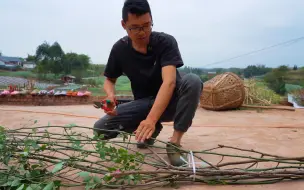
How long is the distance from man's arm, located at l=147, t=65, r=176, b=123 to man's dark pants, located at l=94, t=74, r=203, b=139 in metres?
0.17

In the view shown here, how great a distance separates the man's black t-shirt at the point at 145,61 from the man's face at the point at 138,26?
0.16 metres

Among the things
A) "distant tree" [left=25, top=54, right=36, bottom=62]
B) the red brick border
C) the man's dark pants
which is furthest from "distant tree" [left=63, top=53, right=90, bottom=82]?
the man's dark pants

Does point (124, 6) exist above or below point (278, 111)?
above

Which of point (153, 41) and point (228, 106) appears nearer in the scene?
point (153, 41)

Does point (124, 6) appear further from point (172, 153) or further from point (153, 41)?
point (172, 153)

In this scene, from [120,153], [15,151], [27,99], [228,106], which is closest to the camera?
[120,153]

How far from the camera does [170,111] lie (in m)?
2.03

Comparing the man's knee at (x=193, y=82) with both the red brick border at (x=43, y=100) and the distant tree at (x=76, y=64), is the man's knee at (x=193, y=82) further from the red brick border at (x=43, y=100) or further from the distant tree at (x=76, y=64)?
the distant tree at (x=76, y=64)

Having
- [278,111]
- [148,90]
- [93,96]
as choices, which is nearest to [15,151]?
[148,90]

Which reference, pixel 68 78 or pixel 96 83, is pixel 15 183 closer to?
pixel 96 83

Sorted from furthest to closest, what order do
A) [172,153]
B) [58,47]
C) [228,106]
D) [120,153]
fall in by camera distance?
1. [58,47]
2. [228,106]
3. [172,153]
4. [120,153]

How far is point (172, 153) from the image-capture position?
1607 mm

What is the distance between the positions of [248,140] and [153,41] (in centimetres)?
122

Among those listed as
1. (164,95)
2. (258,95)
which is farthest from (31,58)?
(164,95)
